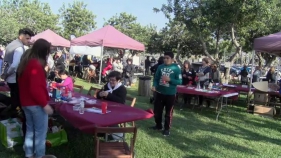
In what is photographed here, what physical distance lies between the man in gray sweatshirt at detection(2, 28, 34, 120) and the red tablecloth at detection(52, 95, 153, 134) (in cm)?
88

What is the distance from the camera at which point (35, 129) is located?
326cm

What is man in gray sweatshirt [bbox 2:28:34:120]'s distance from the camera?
4223mm

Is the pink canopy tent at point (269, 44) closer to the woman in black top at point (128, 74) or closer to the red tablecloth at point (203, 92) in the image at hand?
the red tablecloth at point (203, 92)

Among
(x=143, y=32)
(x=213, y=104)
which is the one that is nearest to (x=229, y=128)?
(x=213, y=104)

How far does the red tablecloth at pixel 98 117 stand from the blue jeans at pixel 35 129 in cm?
32

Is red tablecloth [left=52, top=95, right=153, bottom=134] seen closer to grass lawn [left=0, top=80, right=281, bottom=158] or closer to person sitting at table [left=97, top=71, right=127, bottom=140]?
person sitting at table [left=97, top=71, right=127, bottom=140]

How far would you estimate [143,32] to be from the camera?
45.8 m

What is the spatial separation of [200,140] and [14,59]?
3463 millimetres

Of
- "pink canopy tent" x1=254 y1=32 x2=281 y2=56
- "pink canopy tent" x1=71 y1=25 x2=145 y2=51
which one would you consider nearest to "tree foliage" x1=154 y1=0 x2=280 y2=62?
"pink canopy tent" x1=71 y1=25 x2=145 y2=51

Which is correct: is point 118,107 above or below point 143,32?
below

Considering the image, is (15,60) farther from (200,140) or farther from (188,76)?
(188,76)

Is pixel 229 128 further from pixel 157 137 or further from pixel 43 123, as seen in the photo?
pixel 43 123

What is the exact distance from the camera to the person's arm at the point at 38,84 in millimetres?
2963

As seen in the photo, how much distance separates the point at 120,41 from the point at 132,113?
357 inches
